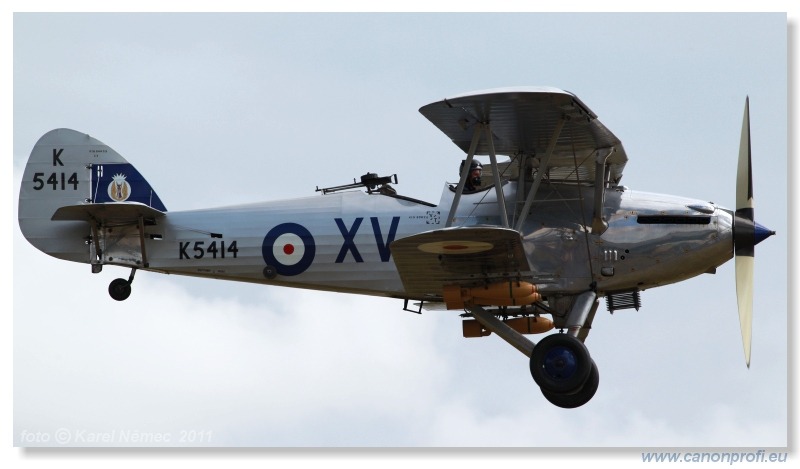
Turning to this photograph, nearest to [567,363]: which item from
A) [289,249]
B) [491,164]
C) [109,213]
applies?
[491,164]

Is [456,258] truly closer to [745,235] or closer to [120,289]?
[745,235]

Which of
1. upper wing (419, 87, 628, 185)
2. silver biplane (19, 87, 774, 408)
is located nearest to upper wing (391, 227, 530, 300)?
silver biplane (19, 87, 774, 408)

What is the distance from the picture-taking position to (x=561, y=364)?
504 inches

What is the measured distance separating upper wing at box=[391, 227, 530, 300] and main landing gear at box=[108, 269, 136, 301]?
3.09 meters

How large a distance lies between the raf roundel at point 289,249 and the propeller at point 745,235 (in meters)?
4.43

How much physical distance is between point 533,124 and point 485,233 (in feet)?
5.42

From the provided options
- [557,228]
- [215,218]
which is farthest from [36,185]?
[557,228]

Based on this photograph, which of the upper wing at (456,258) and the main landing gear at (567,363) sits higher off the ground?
the upper wing at (456,258)

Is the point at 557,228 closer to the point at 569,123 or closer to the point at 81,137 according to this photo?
the point at 569,123

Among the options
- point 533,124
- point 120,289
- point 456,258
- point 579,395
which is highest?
point 533,124

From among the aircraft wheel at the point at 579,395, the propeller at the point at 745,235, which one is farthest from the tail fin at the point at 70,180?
the propeller at the point at 745,235

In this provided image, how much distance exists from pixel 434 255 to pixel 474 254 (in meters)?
0.39

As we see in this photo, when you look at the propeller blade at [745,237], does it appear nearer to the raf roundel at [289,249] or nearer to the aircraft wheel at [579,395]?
the aircraft wheel at [579,395]

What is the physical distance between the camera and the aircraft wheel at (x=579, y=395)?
42.5 feet
